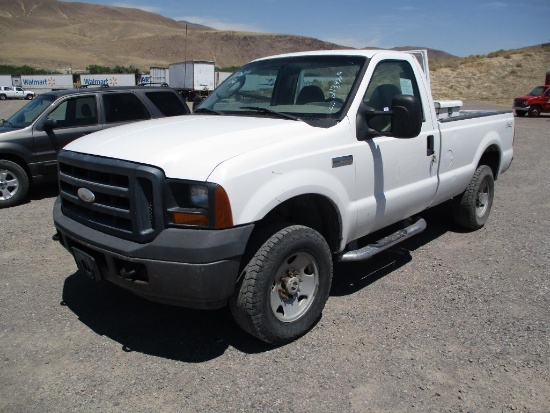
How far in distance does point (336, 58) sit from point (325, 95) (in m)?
0.45

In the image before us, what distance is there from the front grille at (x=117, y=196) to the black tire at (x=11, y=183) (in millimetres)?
4735

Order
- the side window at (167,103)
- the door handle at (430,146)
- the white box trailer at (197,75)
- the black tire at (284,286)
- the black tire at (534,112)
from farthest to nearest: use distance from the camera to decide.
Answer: the white box trailer at (197,75), the black tire at (534,112), the side window at (167,103), the door handle at (430,146), the black tire at (284,286)

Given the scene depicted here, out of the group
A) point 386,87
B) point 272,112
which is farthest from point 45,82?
point 386,87

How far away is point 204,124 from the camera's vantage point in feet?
12.4

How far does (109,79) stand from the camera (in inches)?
1831

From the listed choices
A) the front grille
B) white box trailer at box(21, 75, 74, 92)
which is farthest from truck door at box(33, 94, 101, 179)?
white box trailer at box(21, 75, 74, 92)

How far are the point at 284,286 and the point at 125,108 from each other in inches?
239

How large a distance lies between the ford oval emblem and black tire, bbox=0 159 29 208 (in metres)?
5.05

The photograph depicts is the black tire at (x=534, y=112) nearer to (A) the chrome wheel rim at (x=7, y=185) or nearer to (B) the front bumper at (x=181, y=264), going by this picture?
(A) the chrome wheel rim at (x=7, y=185)

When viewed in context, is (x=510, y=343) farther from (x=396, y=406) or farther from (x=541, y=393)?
(x=396, y=406)

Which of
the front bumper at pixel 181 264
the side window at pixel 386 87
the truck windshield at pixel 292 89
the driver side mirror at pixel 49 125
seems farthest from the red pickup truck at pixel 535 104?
the front bumper at pixel 181 264

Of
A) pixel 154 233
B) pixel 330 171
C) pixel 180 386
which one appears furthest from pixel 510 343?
pixel 154 233

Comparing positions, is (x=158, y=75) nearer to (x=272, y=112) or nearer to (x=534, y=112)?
(x=534, y=112)

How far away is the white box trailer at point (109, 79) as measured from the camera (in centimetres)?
4547
